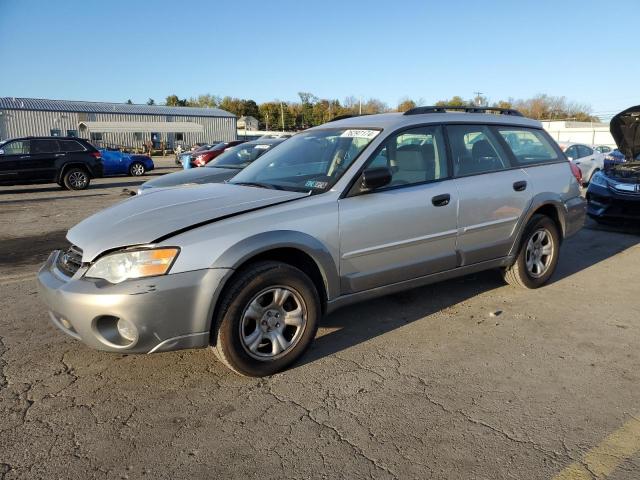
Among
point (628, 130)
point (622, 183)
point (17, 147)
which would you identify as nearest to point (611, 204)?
point (622, 183)

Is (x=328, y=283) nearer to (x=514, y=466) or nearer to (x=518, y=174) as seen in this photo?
(x=514, y=466)

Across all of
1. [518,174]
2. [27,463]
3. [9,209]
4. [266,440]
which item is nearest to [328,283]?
[266,440]

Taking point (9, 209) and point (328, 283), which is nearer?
point (328, 283)

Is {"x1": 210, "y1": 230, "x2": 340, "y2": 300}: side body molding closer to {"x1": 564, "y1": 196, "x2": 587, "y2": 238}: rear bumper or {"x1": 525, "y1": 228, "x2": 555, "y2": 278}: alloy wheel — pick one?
{"x1": 525, "y1": 228, "x2": 555, "y2": 278}: alloy wheel

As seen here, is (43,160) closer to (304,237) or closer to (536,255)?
(304,237)

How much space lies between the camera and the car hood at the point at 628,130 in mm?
8250

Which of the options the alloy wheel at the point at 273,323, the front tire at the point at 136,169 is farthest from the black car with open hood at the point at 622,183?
the front tire at the point at 136,169

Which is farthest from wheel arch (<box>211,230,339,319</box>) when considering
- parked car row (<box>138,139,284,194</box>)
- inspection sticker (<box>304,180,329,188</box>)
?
parked car row (<box>138,139,284,194</box>)

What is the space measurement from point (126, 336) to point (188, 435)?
27.3 inches

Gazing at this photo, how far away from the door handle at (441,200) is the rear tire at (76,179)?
1396 cm

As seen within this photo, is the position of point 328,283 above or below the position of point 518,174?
below

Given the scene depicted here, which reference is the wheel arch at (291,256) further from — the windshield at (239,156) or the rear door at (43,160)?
the rear door at (43,160)

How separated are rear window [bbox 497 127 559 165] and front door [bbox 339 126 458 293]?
106 cm

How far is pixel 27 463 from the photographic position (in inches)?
97.0
